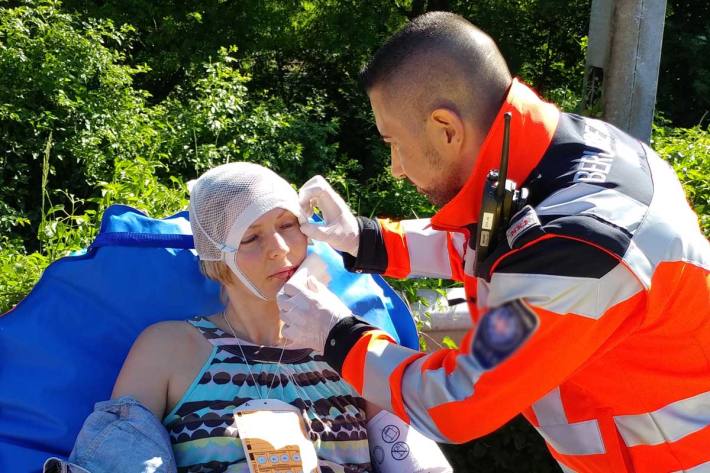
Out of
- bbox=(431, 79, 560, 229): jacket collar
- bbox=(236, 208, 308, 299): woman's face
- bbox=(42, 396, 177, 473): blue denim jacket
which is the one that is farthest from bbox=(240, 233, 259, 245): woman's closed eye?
bbox=(431, 79, 560, 229): jacket collar

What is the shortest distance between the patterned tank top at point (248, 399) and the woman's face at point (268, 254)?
239mm

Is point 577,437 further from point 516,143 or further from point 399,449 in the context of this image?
point 399,449

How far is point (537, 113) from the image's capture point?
7.04 feet

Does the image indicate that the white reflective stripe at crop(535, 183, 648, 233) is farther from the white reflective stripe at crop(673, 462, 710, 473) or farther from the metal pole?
the metal pole

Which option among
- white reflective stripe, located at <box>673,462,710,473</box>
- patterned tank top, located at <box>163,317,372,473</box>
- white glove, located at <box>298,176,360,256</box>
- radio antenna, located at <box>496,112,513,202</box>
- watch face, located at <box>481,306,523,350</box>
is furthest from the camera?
white glove, located at <box>298,176,360,256</box>

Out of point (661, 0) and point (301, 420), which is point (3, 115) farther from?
point (661, 0)

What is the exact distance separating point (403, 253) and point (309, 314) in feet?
2.27

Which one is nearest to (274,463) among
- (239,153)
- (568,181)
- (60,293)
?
(60,293)

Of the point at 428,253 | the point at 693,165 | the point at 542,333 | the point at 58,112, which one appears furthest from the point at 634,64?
the point at 542,333

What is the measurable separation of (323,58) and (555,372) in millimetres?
8301

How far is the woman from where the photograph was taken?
9.37 ft

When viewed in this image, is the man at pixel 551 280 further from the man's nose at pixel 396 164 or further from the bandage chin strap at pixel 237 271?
the bandage chin strap at pixel 237 271

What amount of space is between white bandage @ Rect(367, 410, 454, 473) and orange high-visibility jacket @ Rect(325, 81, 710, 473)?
674 mm

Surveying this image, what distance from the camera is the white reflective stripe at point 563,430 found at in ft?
7.34
